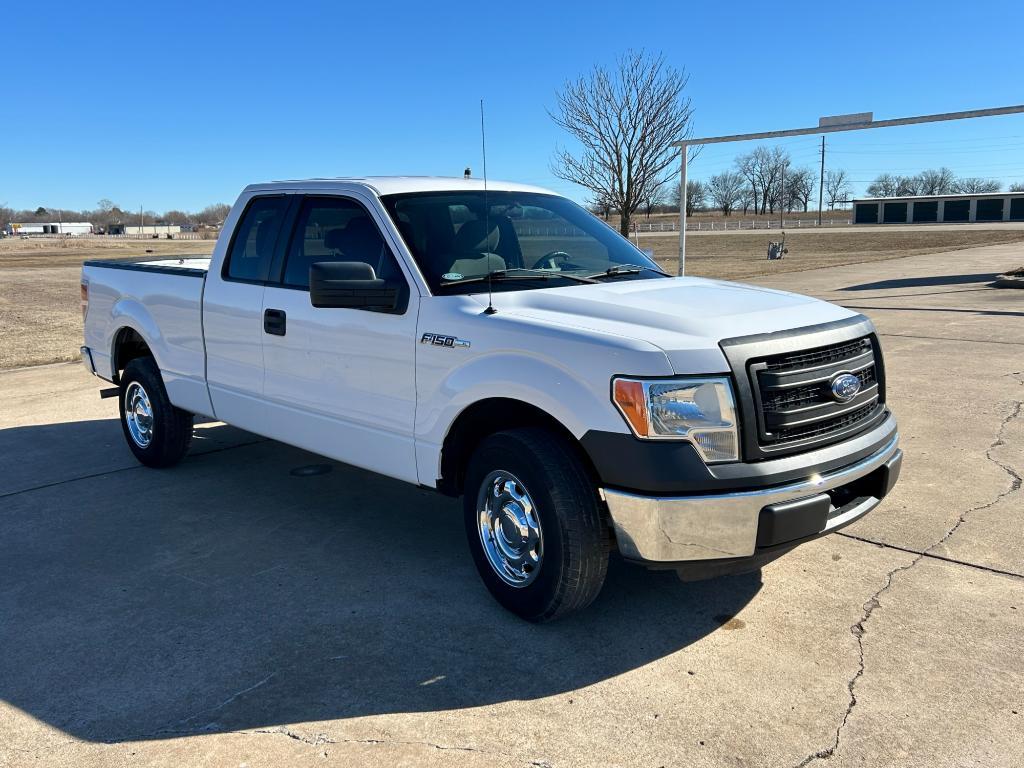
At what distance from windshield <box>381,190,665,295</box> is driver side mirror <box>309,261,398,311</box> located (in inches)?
9.4

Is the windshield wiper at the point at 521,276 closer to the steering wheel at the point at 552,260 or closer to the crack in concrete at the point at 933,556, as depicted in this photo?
the steering wheel at the point at 552,260

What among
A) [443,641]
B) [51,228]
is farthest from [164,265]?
[51,228]

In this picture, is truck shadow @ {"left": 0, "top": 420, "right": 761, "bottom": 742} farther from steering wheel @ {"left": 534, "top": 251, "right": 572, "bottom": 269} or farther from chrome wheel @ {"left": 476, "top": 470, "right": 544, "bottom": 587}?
steering wheel @ {"left": 534, "top": 251, "right": 572, "bottom": 269}

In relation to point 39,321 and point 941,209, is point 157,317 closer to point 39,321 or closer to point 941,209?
point 39,321

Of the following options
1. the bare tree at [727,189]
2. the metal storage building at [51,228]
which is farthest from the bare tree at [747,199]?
the metal storage building at [51,228]

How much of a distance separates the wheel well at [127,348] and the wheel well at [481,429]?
339 centimetres

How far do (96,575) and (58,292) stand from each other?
20.2 meters

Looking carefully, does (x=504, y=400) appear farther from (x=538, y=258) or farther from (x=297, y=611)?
(x=297, y=611)

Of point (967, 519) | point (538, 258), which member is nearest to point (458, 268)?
point (538, 258)

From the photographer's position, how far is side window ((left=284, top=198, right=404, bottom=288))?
4500 mm

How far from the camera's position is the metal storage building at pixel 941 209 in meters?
93.3

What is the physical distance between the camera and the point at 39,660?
3656mm

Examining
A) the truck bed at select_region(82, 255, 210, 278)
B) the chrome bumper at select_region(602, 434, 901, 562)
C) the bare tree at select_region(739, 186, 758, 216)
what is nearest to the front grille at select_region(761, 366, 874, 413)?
the chrome bumper at select_region(602, 434, 901, 562)

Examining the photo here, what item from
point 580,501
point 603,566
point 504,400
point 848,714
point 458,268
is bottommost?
point 848,714
